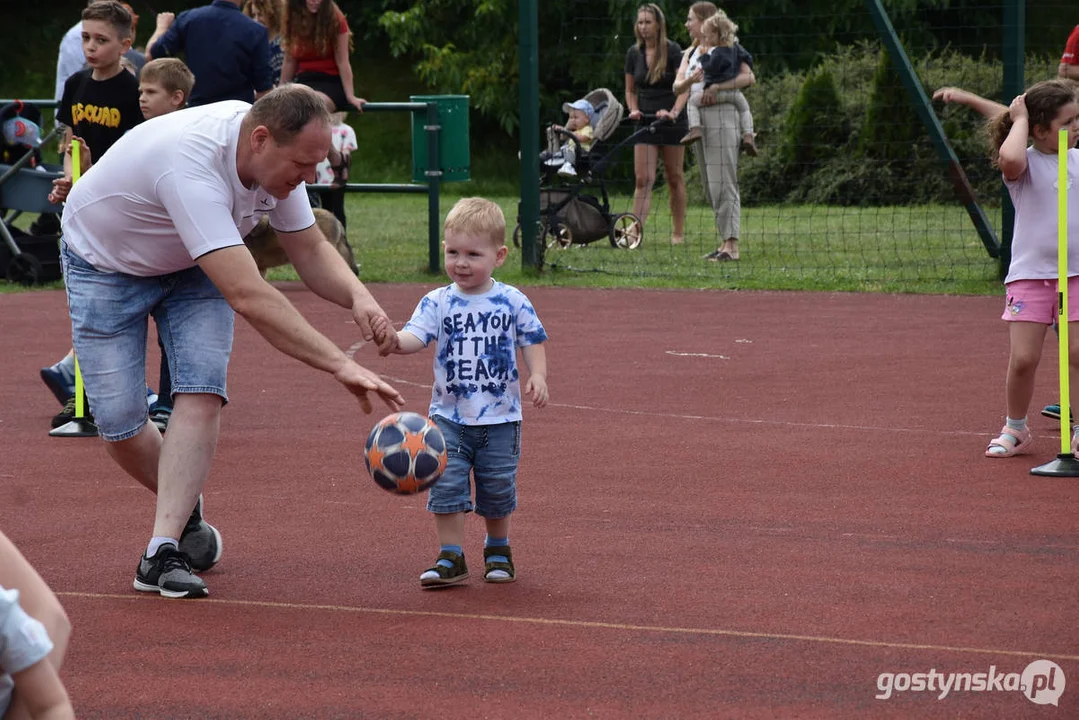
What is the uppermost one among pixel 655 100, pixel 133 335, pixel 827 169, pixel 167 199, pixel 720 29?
pixel 720 29

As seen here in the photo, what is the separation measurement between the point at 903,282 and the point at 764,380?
461 cm

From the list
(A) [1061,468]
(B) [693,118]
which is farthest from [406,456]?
(B) [693,118]

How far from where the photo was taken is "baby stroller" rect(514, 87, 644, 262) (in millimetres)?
15156

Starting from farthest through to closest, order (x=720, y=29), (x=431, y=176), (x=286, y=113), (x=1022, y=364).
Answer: (x=720, y=29) < (x=431, y=176) < (x=1022, y=364) < (x=286, y=113)

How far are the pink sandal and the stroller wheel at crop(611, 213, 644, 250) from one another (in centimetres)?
899

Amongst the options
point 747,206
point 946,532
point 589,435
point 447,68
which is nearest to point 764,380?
point 589,435

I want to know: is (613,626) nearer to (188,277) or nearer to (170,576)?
(170,576)

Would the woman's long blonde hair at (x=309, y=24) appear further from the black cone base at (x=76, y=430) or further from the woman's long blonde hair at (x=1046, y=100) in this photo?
the woman's long blonde hair at (x=1046, y=100)

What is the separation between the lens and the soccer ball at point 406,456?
4.94 metres

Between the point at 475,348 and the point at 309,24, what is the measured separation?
905 cm

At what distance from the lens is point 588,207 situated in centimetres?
1538

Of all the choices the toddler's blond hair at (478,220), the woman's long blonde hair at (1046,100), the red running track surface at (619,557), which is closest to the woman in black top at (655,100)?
the red running track surface at (619,557)

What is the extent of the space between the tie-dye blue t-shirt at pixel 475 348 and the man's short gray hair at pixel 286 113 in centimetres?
73

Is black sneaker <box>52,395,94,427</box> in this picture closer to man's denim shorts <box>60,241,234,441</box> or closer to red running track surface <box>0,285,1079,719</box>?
red running track surface <box>0,285,1079,719</box>
